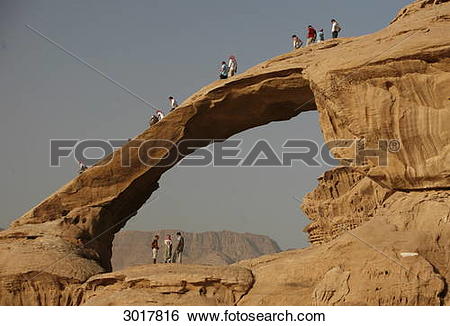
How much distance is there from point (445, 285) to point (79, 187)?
479 inches

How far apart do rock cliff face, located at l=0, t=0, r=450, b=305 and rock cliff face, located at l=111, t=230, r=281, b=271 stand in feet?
185

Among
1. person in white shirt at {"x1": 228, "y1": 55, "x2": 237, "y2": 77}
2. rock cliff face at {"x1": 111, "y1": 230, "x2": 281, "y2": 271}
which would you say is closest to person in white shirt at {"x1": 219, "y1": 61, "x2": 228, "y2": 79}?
person in white shirt at {"x1": 228, "y1": 55, "x2": 237, "y2": 77}

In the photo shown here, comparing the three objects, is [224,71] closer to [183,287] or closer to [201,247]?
[183,287]

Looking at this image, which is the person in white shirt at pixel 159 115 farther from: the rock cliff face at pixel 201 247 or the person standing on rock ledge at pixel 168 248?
the rock cliff face at pixel 201 247

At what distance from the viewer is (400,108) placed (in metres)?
17.1

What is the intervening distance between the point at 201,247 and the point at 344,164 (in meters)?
76.4

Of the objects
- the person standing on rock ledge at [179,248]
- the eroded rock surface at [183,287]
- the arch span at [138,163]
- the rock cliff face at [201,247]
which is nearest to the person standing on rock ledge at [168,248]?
the person standing on rock ledge at [179,248]

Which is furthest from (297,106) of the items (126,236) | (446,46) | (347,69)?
(126,236)

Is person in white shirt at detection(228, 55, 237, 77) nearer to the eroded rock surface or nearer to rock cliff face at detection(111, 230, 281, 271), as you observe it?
the eroded rock surface

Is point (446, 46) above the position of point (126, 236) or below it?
above

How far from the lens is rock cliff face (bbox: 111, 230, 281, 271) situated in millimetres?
84062

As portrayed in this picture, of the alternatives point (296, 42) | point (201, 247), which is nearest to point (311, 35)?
point (296, 42)

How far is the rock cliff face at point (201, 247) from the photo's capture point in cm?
8406
